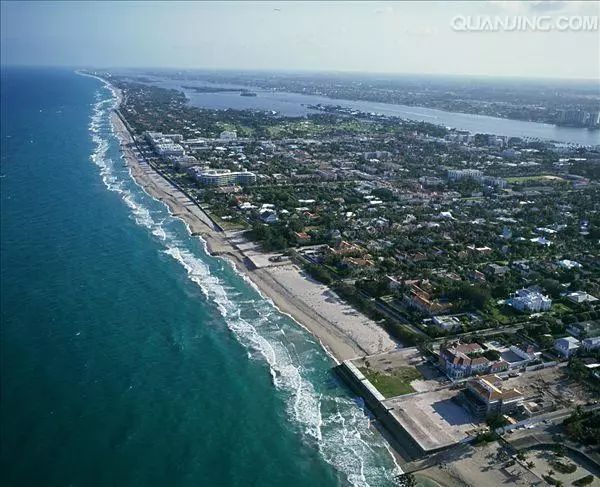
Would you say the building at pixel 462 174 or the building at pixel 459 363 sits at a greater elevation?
the building at pixel 462 174

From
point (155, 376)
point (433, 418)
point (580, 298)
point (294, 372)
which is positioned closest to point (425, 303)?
point (294, 372)

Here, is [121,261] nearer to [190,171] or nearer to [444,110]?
[190,171]

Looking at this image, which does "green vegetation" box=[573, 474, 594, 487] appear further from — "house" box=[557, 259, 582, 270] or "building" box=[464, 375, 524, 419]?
"house" box=[557, 259, 582, 270]

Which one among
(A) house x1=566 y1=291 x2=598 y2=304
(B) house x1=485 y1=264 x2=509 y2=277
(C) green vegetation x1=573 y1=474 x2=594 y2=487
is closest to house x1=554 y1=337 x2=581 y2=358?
(A) house x1=566 y1=291 x2=598 y2=304

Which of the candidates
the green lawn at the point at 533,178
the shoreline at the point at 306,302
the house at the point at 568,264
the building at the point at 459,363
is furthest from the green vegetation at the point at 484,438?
the green lawn at the point at 533,178

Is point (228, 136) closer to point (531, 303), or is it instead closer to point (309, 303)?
point (309, 303)

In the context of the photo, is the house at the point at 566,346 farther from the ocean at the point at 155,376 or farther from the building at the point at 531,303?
the ocean at the point at 155,376
